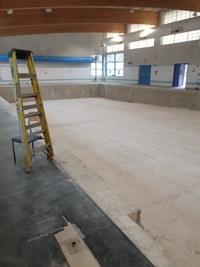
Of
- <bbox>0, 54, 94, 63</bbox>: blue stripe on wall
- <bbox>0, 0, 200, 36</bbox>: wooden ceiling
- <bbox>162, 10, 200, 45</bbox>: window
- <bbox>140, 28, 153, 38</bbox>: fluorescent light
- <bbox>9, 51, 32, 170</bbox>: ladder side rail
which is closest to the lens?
<bbox>9, 51, 32, 170</bbox>: ladder side rail

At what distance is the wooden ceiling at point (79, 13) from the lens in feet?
22.2

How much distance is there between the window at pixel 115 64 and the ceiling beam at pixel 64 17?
4856 millimetres

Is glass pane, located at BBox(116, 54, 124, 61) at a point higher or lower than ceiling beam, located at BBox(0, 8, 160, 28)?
lower

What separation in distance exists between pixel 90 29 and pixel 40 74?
15.7 ft

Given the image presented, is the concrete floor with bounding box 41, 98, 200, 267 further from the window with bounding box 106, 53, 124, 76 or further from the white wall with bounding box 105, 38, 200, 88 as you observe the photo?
the window with bounding box 106, 53, 124, 76

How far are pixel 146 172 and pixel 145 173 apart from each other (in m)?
0.04

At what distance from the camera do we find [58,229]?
1.57 metres

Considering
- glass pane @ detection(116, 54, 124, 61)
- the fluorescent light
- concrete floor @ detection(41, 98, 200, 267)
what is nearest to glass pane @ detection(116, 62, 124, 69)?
glass pane @ detection(116, 54, 124, 61)

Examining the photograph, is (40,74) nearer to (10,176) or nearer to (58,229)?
(10,176)

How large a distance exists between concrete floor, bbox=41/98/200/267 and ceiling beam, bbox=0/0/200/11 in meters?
3.74

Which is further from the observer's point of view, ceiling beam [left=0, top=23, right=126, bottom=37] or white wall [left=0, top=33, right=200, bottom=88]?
ceiling beam [left=0, top=23, right=126, bottom=37]

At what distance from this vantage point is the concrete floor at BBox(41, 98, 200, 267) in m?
1.87

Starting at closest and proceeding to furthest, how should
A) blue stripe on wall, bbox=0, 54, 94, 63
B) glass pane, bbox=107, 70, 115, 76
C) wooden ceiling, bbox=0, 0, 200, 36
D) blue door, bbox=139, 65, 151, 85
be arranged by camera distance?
wooden ceiling, bbox=0, 0, 200, 36
blue door, bbox=139, 65, 151, 85
blue stripe on wall, bbox=0, 54, 94, 63
glass pane, bbox=107, 70, 115, 76

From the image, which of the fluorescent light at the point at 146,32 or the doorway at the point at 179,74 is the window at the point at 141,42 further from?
the doorway at the point at 179,74
